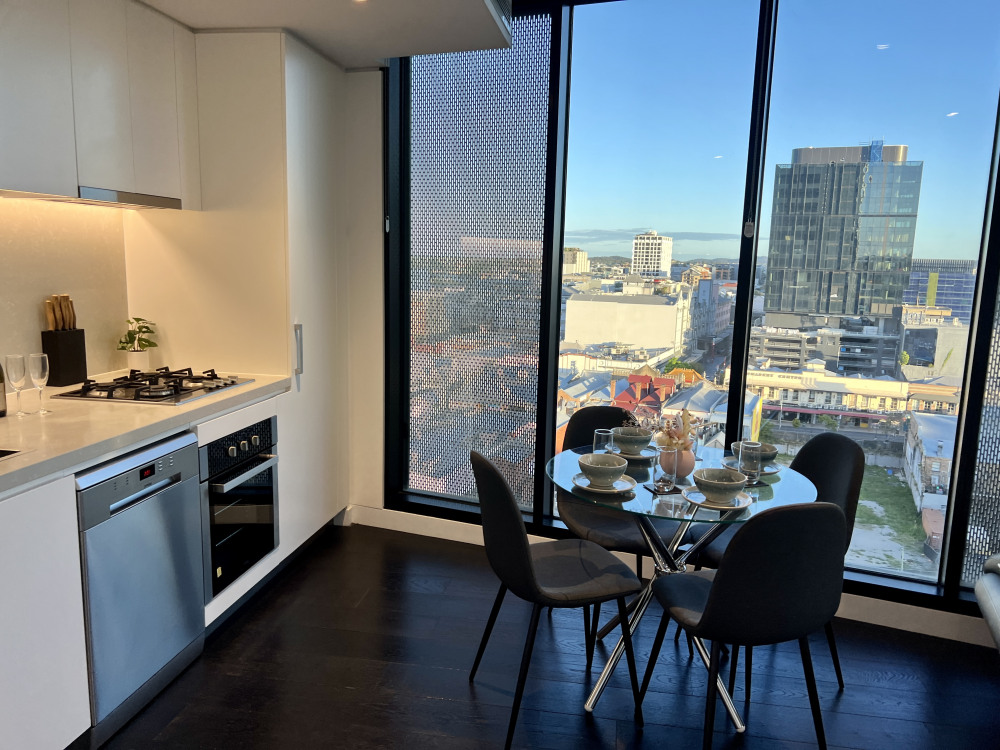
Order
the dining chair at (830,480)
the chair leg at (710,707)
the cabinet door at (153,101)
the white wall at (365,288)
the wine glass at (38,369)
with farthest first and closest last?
the white wall at (365,288) < the cabinet door at (153,101) < the dining chair at (830,480) < the wine glass at (38,369) < the chair leg at (710,707)

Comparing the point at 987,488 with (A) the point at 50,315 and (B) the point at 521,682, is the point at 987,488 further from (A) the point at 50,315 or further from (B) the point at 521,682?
(A) the point at 50,315

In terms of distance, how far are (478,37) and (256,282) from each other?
1529mm

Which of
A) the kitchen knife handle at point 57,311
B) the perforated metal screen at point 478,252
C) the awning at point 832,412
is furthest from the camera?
the perforated metal screen at point 478,252

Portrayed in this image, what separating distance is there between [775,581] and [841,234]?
1.89 metres

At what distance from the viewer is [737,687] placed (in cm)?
280

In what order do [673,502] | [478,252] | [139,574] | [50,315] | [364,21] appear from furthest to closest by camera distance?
[478,252] < [364,21] < [50,315] < [139,574] < [673,502]

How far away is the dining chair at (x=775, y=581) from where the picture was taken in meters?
1.99

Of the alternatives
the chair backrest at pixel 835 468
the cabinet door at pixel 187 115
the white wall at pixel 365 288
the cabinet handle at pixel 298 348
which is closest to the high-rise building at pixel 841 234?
the chair backrest at pixel 835 468

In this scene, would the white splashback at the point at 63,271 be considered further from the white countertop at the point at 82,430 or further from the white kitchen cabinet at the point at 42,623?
the white kitchen cabinet at the point at 42,623

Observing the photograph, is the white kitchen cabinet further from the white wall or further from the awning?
the awning

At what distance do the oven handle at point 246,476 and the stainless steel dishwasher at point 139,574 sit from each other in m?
0.12

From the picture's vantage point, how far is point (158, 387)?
2.87m

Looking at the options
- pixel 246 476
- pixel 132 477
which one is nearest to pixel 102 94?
pixel 132 477

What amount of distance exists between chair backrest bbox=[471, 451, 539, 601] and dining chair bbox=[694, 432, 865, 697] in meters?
0.79
